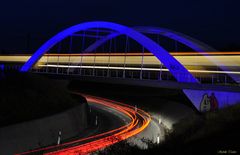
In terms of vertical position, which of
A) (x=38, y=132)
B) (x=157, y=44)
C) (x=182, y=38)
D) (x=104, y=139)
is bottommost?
(x=104, y=139)

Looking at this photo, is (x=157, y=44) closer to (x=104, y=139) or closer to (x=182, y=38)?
(x=182, y=38)

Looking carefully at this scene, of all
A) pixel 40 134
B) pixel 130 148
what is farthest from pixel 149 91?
pixel 130 148

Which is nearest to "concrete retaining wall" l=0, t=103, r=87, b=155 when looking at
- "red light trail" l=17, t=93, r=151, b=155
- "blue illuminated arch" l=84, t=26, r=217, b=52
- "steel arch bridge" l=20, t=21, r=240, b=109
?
"red light trail" l=17, t=93, r=151, b=155

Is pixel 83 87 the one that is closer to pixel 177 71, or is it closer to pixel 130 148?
pixel 177 71

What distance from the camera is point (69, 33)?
4316cm

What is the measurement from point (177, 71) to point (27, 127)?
1635 centimetres

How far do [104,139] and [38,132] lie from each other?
3.50m

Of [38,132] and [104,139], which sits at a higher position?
[38,132]

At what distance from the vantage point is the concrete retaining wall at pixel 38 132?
46.9ft

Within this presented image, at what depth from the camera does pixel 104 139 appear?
16438 mm

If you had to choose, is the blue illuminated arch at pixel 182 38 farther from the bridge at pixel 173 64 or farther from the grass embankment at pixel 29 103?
the grass embankment at pixel 29 103

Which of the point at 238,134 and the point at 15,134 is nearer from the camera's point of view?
the point at 238,134

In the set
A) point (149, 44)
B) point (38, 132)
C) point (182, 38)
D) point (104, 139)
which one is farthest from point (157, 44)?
point (38, 132)

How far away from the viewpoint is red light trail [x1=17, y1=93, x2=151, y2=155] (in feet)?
47.2
